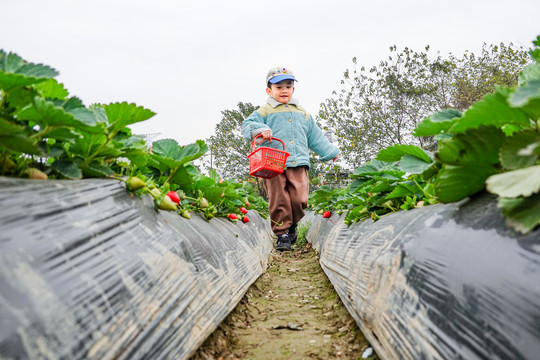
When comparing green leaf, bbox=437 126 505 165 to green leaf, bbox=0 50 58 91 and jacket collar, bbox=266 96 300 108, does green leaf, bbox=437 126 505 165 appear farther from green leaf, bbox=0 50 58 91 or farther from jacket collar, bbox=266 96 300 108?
jacket collar, bbox=266 96 300 108

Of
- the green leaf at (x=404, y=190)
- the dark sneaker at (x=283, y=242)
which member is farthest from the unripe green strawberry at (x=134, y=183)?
the dark sneaker at (x=283, y=242)

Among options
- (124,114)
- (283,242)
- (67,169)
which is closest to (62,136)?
(67,169)

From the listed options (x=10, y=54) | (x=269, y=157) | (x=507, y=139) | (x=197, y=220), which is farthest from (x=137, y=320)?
(x=269, y=157)

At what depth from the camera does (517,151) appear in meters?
0.84

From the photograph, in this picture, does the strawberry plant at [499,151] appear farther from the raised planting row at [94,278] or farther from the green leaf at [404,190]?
the raised planting row at [94,278]

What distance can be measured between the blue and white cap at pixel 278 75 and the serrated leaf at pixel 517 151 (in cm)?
328

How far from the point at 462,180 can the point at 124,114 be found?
3.43ft

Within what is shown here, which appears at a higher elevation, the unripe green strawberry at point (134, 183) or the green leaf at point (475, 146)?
the green leaf at point (475, 146)

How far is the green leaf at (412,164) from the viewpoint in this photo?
1403mm

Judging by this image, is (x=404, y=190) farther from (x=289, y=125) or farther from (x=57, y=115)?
(x=289, y=125)

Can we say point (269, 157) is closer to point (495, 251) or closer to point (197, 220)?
point (197, 220)

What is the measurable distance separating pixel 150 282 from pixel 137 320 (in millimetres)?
137

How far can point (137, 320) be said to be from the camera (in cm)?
91

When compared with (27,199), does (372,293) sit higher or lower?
lower
